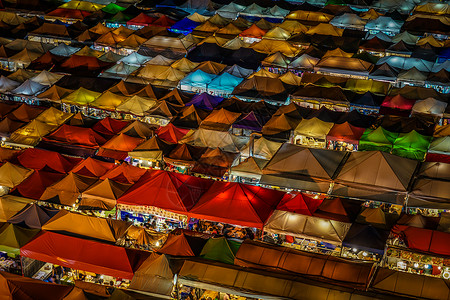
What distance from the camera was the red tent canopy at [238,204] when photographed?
15820 millimetres

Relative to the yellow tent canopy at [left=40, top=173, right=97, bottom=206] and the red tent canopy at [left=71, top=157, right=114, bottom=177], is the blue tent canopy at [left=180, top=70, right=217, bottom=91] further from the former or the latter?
the yellow tent canopy at [left=40, top=173, right=97, bottom=206]

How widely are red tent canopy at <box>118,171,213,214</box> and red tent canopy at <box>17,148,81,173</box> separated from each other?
2818 mm

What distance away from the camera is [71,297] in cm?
1264

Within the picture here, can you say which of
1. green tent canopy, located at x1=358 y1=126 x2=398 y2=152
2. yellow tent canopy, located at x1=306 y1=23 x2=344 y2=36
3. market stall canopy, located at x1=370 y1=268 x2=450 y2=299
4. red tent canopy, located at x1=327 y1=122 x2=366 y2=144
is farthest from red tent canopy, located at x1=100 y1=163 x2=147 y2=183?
yellow tent canopy, located at x1=306 y1=23 x2=344 y2=36

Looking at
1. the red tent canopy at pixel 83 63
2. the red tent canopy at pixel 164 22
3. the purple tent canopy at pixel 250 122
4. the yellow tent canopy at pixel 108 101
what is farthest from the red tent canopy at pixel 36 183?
the red tent canopy at pixel 164 22

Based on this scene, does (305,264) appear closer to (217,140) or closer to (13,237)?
(217,140)

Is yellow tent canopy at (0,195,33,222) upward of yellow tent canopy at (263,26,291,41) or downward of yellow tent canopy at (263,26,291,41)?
downward

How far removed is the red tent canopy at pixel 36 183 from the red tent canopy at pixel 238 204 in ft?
14.8

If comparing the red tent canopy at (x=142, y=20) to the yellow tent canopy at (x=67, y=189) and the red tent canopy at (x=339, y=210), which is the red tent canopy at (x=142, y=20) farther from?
the red tent canopy at (x=339, y=210)

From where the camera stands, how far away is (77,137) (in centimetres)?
1995

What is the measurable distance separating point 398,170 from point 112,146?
918cm

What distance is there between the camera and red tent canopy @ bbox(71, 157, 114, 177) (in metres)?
17.9

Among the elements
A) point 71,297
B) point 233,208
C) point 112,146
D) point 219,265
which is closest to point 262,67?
point 112,146

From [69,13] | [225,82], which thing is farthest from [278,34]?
[69,13]
